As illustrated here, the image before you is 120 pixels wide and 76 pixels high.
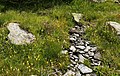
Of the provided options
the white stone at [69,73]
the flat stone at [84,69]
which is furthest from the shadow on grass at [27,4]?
the white stone at [69,73]

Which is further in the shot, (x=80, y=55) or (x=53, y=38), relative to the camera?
(x=53, y=38)

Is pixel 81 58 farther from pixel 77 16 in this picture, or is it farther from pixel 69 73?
pixel 77 16

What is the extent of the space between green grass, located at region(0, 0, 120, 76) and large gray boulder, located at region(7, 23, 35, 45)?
0.18 meters

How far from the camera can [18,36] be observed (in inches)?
407

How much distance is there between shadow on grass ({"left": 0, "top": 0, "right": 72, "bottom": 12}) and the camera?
1349 cm

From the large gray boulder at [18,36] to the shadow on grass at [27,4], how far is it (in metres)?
2.63

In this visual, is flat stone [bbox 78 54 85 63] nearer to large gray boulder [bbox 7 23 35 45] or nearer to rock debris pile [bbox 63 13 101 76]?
rock debris pile [bbox 63 13 101 76]

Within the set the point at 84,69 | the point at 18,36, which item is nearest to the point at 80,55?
the point at 84,69

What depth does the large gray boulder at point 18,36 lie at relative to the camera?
1007 centimetres

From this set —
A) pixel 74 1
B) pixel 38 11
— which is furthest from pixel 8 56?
pixel 74 1

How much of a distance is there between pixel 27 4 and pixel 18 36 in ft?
12.4

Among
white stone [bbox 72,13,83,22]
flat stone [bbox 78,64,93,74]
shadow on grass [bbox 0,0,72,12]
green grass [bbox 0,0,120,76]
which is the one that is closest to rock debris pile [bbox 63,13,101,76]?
flat stone [bbox 78,64,93,74]

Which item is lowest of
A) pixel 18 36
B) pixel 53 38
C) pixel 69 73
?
pixel 69 73

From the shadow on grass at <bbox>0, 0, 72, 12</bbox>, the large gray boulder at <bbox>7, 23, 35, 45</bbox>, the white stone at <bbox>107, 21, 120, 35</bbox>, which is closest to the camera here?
the large gray boulder at <bbox>7, 23, 35, 45</bbox>
